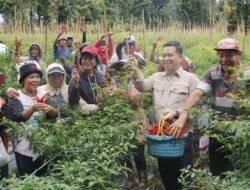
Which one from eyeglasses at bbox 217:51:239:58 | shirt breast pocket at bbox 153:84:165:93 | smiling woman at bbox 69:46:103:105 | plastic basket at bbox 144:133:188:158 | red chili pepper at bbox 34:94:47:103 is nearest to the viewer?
plastic basket at bbox 144:133:188:158

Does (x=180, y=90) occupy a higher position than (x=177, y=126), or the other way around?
(x=180, y=90)

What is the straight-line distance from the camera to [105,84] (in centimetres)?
404

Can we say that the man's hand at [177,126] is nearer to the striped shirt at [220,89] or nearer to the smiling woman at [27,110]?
the striped shirt at [220,89]

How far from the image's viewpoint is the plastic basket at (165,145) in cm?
332

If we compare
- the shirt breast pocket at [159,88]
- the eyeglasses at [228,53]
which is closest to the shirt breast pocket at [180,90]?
the shirt breast pocket at [159,88]

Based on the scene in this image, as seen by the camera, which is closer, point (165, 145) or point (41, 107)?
point (165, 145)

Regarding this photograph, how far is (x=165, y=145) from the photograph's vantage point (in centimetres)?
336

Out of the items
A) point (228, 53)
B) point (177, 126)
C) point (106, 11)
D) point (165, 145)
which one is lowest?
point (165, 145)

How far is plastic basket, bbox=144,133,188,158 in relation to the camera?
3.32 metres

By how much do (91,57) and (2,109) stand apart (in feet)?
3.37

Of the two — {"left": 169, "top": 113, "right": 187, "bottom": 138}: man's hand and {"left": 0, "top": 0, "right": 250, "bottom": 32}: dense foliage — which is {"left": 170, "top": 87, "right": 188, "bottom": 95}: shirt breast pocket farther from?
{"left": 0, "top": 0, "right": 250, "bottom": 32}: dense foliage

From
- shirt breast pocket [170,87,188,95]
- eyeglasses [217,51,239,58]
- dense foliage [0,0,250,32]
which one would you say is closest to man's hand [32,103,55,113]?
shirt breast pocket [170,87,188,95]

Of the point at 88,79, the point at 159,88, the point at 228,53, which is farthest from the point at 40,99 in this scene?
the point at 228,53

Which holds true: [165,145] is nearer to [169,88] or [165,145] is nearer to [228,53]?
[169,88]
